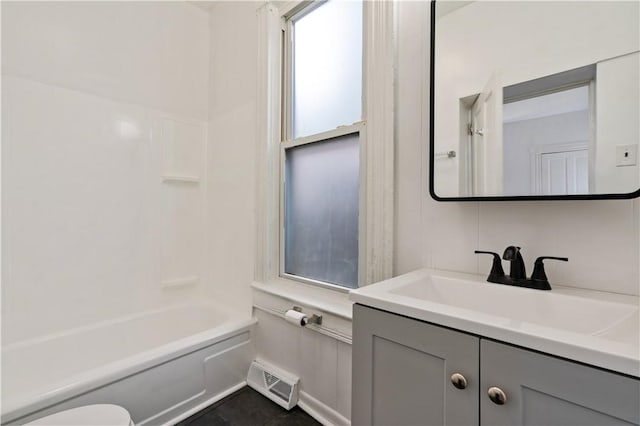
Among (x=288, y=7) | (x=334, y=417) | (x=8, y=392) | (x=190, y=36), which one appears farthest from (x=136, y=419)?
(x=190, y=36)

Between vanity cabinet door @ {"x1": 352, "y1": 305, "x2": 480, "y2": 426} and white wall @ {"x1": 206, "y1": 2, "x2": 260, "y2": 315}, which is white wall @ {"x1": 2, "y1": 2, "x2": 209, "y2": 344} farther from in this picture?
vanity cabinet door @ {"x1": 352, "y1": 305, "x2": 480, "y2": 426}

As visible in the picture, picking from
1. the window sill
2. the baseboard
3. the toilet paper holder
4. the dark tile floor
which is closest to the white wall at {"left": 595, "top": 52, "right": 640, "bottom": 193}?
the window sill

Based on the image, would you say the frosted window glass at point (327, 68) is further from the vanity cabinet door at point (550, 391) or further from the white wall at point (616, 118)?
the vanity cabinet door at point (550, 391)

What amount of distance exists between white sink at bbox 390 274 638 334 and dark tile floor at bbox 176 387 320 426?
0.99 m

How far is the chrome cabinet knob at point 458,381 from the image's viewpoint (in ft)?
2.07

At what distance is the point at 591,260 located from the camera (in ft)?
2.79

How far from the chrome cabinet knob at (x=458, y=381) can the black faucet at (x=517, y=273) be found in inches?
15.5

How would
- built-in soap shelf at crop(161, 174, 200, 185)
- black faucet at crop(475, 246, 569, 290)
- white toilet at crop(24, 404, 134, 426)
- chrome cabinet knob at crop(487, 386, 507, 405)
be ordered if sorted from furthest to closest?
built-in soap shelf at crop(161, 174, 200, 185) < white toilet at crop(24, 404, 134, 426) < black faucet at crop(475, 246, 569, 290) < chrome cabinet knob at crop(487, 386, 507, 405)

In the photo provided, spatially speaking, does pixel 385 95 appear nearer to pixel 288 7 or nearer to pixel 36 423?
pixel 288 7

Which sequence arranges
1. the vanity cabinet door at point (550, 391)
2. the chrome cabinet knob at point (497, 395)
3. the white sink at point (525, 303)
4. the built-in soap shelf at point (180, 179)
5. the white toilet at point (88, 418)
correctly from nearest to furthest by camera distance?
the vanity cabinet door at point (550, 391) < the chrome cabinet knob at point (497, 395) < the white sink at point (525, 303) < the white toilet at point (88, 418) < the built-in soap shelf at point (180, 179)

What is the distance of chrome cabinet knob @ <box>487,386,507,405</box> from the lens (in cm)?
58

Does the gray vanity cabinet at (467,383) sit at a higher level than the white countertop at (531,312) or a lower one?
lower

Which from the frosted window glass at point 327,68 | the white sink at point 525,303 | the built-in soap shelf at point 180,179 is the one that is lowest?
the white sink at point 525,303

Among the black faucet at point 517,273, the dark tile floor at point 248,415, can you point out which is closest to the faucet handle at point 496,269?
the black faucet at point 517,273
